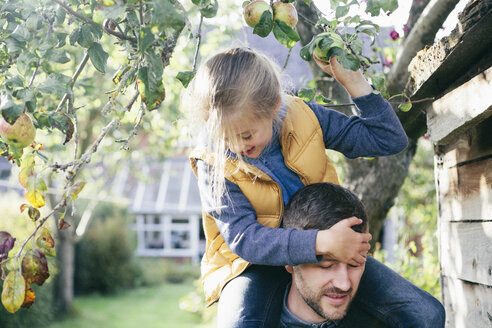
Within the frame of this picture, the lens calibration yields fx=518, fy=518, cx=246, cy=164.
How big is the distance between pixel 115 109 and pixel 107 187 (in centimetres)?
1098

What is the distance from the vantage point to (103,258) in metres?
15.2

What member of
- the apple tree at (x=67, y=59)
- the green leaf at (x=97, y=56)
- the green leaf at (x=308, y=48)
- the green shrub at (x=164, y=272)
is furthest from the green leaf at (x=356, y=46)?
the green shrub at (x=164, y=272)

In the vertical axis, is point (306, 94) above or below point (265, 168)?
above

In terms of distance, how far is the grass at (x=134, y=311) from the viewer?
10891 mm

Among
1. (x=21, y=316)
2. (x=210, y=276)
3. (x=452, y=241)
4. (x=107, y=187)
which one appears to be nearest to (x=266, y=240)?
(x=210, y=276)

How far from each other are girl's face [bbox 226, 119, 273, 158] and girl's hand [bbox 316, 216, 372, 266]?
15.7 inches

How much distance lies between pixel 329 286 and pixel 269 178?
0.45 m

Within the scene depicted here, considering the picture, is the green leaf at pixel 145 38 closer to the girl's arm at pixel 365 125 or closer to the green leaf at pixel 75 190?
the green leaf at pixel 75 190

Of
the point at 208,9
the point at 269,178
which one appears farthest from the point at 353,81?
the point at 208,9

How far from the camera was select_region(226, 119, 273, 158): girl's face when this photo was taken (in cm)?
185

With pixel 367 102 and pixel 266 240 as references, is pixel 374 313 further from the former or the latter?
pixel 367 102

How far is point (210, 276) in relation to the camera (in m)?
2.16

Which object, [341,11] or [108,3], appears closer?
[108,3]

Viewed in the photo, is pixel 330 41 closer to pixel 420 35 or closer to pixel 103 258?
pixel 420 35
